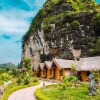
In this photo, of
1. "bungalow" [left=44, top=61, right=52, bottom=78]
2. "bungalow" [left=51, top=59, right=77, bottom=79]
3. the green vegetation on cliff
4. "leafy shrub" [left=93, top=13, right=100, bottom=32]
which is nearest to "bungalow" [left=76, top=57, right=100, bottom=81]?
"bungalow" [left=51, top=59, right=77, bottom=79]

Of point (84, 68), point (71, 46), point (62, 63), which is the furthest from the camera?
point (71, 46)

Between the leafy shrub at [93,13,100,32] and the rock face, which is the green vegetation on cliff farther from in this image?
the leafy shrub at [93,13,100,32]

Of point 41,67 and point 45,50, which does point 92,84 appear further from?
point 45,50

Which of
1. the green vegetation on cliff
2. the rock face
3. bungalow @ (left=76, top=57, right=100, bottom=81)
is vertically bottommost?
bungalow @ (left=76, top=57, right=100, bottom=81)

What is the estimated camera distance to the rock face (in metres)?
54.8

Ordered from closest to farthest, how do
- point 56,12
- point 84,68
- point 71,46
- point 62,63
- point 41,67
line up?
1. point 84,68
2. point 62,63
3. point 41,67
4. point 71,46
5. point 56,12

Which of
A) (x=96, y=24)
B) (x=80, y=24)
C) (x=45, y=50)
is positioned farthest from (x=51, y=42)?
(x=96, y=24)

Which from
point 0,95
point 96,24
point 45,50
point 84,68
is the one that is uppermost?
point 96,24

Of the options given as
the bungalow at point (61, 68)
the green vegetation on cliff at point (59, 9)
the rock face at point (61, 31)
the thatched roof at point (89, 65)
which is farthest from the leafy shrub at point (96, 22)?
the thatched roof at point (89, 65)

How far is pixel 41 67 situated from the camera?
51688 mm

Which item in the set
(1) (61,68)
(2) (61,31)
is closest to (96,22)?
(2) (61,31)

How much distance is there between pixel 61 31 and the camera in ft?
190

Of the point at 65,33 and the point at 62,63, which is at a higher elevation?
the point at 65,33

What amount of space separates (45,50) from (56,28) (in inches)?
269
